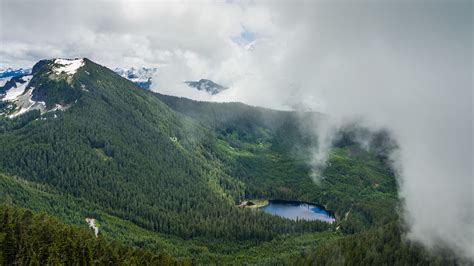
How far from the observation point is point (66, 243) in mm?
118312

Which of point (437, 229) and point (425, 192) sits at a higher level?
point (425, 192)

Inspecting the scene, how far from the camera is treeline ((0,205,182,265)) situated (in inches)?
4414

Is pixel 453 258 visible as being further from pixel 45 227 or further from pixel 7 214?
pixel 7 214

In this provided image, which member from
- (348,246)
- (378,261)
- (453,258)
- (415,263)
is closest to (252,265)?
(348,246)

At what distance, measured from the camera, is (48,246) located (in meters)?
116

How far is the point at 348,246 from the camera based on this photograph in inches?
6673

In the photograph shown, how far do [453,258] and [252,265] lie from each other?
267 ft

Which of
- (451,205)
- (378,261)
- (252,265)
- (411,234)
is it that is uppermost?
(451,205)

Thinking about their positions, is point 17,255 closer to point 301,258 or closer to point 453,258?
point 301,258

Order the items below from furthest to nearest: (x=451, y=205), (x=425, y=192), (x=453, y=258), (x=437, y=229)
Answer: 1. (x=425, y=192)
2. (x=451, y=205)
3. (x=437, y=229)
4. (x=453, y=258)

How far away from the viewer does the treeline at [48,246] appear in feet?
368

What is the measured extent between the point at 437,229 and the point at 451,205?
18072mm

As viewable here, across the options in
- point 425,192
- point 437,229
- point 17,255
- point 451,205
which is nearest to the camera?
point 17,255

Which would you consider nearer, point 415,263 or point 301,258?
point 415,263
